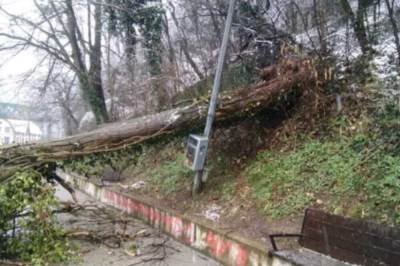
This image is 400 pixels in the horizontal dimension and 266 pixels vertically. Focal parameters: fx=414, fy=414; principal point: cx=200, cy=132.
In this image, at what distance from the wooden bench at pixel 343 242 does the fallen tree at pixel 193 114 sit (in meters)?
2.89

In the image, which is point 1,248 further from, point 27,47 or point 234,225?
point 27,47

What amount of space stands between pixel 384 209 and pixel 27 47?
480 inches

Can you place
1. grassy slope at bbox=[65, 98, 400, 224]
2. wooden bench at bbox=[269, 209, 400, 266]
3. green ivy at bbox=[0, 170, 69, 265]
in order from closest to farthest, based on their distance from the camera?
wooden bench at bbox=[269, 209, 400, 266] → grassy slope at bbox=[65, 98, 400, 224] → green ivy at bbox=[0, 170, 69, 265]

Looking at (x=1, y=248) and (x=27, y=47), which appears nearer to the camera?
(x=1, y=248)

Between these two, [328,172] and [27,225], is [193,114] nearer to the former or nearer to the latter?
[328,172]

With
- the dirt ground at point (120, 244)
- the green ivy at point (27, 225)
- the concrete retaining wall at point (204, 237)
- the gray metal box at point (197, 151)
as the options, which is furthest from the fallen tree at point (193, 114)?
the concrete retaining wall at point (204, 237)

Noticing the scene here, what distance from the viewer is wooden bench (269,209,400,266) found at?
11.8ft

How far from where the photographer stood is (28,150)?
5.94 meters

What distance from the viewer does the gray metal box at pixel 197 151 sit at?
6629mm

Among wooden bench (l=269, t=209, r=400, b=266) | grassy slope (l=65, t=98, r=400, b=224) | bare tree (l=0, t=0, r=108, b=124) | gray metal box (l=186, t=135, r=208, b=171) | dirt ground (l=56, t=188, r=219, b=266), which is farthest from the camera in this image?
bare tree (l=0, t=0, r=108, b=124)

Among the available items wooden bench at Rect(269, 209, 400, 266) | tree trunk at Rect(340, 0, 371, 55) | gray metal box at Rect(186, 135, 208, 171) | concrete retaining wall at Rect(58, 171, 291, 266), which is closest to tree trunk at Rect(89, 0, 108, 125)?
concrete retaining wall at Rect(58, 171, 291, 266)

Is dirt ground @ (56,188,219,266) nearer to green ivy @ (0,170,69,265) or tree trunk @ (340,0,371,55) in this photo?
green ivy @ (0,170,69,265)

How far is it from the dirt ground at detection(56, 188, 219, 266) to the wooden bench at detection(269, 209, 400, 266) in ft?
4.60

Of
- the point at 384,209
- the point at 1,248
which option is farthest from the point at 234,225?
the point at 1,248
